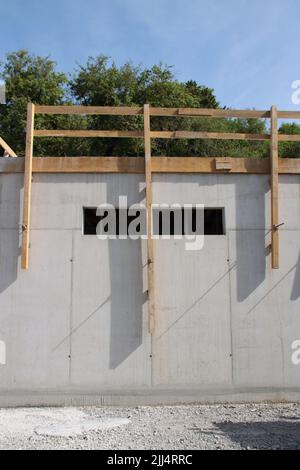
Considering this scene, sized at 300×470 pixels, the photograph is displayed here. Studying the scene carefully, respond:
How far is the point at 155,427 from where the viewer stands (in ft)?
21.3

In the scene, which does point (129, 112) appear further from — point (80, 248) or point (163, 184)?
point (80, 248)

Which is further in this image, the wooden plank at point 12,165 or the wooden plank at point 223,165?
the wooden plank at point 223,165

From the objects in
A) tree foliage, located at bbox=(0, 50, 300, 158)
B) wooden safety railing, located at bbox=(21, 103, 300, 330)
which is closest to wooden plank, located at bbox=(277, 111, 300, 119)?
wooden safety railing, located at bbox=(21, 103, 300, 330)

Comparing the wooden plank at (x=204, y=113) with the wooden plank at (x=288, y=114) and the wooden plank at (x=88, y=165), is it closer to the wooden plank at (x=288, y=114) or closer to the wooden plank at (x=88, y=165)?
the wooden plank at (x=288, y=114)

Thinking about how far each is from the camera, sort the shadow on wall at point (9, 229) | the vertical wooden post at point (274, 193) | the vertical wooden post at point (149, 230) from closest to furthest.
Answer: the vertical wooden post at point (149, 230)
the shadow on wall at point (9, 229)
the vertical wooden post at point (274, 193)

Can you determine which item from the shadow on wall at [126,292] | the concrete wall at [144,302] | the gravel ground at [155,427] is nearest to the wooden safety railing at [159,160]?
the concrete wall at [144,302]

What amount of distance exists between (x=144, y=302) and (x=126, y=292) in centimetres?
33

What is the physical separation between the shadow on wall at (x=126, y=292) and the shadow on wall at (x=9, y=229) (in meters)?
1.48

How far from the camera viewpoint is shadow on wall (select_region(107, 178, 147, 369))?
7.94 meters

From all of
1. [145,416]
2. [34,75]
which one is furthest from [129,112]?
[34,75]

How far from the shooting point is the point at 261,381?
7.99 meters

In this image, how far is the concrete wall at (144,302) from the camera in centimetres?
787

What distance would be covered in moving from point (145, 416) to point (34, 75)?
67.5 feet

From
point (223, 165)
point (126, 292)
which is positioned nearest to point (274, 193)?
point (223, 165)
